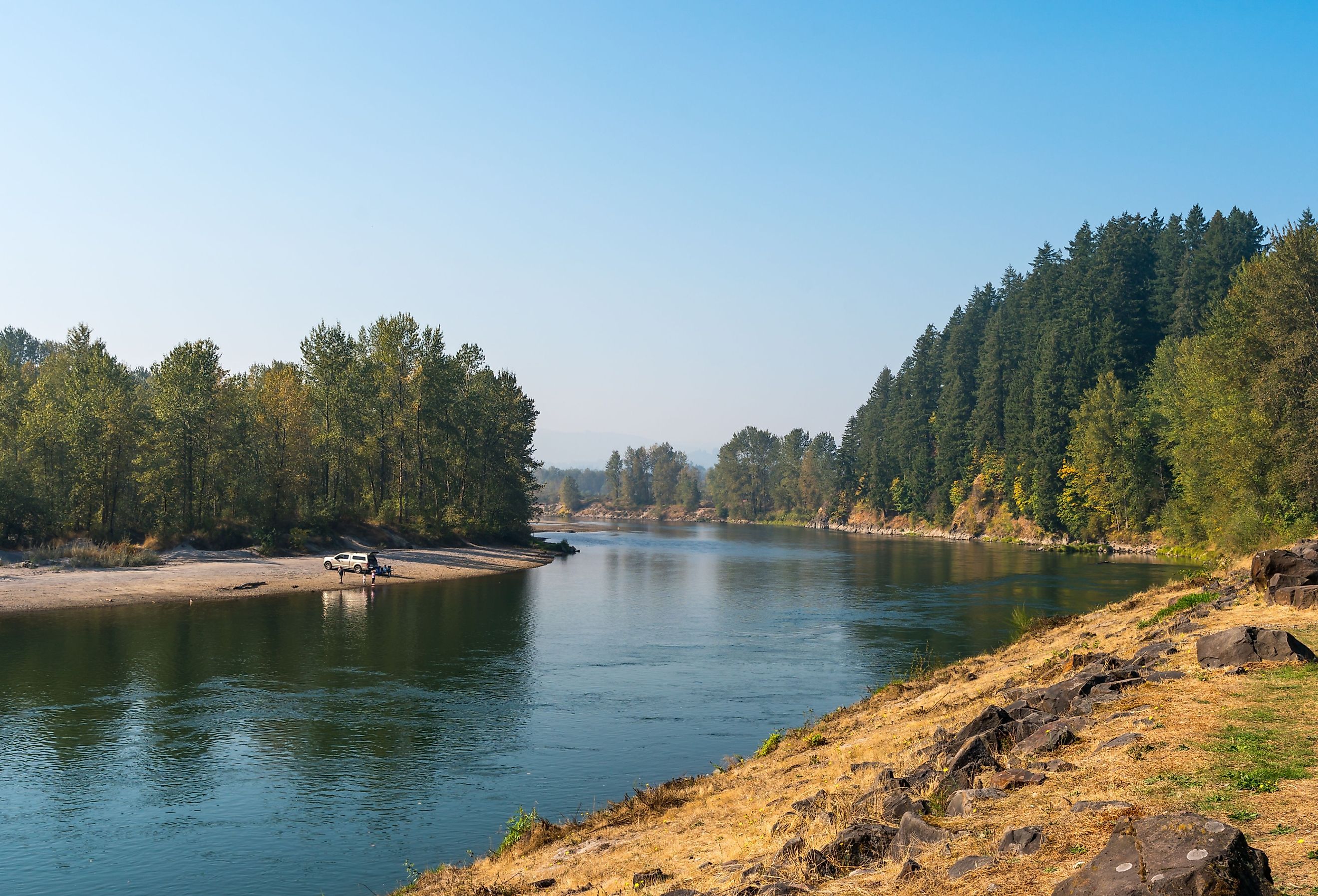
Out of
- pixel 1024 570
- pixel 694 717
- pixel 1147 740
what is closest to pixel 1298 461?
pixel 1024 570

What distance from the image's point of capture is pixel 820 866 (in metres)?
12.1

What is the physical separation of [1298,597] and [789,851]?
64.0 feet

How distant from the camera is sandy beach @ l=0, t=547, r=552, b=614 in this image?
59656mm

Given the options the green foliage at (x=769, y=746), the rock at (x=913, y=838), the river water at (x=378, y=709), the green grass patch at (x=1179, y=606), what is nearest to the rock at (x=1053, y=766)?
the rock at (x=913, y=838)

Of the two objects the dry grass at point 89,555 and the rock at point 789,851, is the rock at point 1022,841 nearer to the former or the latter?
the rock at point 789,851

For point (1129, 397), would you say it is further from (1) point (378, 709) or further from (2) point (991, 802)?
(2) point (991, 802)

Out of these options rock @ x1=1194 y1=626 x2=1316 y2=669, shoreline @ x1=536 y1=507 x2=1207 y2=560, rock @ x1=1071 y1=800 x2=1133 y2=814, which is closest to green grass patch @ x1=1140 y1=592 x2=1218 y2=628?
rock @ x1=1194 y1=626 x2=1316 y2=669

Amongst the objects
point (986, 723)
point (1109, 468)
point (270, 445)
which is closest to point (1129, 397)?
point (1109, 468)

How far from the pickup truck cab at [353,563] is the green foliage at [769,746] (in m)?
58.7

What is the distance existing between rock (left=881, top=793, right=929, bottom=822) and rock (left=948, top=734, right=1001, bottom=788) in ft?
2.65

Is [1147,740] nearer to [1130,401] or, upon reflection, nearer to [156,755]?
[156,755]

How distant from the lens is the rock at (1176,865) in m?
7.71

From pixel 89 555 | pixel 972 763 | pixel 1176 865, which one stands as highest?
pixel 1176 865

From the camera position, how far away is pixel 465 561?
94.9m
